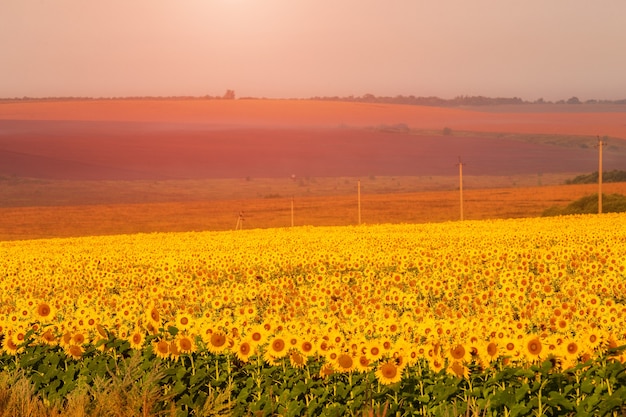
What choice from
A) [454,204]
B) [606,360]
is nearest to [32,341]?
[606,360]

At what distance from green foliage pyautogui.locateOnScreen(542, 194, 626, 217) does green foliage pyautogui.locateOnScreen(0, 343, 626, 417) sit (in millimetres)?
60861

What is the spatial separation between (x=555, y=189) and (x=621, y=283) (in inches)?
4432

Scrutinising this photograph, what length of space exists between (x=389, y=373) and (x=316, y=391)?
33.7 inches

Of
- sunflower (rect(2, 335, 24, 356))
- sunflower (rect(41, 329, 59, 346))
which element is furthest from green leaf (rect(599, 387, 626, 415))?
sunflower (rect(2, 335, 24, 356))

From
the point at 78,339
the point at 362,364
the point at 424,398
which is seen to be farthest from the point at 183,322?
the point at 424,398

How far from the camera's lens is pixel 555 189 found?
12794cm

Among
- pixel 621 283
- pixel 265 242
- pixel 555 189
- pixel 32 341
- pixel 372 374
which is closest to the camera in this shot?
pixel 372 374

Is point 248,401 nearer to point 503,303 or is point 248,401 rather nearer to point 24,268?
point 503,303

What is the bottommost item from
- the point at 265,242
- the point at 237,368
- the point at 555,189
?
the point at 555,189

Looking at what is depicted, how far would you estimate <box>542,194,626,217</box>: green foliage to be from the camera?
231 feet

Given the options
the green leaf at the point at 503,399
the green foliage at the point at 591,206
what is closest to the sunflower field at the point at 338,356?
the green leaf at the point at 503,399

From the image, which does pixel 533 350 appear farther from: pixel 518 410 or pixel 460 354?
pixel 518 410

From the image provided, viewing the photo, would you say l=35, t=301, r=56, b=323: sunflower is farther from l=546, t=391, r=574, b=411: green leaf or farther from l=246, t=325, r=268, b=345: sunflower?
l=546, t=391, r=574, b=411: green leaf

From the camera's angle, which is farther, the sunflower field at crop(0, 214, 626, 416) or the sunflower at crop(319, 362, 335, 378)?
the sunflower at crop(319, 362, 335, 378)
